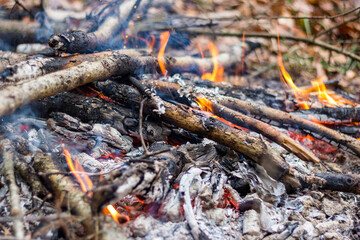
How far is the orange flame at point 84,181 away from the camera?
1549 mm

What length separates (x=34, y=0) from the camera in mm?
4383

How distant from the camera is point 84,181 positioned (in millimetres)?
1712

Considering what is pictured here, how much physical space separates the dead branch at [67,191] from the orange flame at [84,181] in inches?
2.7

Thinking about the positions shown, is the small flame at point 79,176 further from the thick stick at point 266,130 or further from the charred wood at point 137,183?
the thick stick at point 266,130

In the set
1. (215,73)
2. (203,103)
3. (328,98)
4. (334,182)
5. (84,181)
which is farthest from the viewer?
(215,73)

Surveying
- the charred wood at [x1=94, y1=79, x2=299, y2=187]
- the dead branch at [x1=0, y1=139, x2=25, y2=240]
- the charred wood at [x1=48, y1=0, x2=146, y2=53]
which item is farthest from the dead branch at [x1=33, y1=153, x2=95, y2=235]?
the charred wood at [x1=48, y1=0, x2=146, y2=53]

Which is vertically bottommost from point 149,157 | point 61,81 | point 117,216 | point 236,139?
point 117,216

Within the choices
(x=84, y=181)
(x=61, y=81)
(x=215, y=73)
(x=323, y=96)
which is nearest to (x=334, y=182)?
(x=323, y=96)

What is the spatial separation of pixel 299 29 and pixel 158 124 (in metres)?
5.14

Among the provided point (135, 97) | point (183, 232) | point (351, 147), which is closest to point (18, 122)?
point (135, 97)

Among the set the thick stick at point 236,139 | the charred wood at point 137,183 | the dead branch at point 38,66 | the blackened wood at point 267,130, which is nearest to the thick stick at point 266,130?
the blackened wood at point 267,130

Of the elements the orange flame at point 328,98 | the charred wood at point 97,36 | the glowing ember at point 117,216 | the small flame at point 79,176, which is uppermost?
the charred wood at point 97,36

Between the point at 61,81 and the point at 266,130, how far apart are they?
1675 millimetres

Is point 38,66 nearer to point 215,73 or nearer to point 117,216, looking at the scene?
point 117,216
